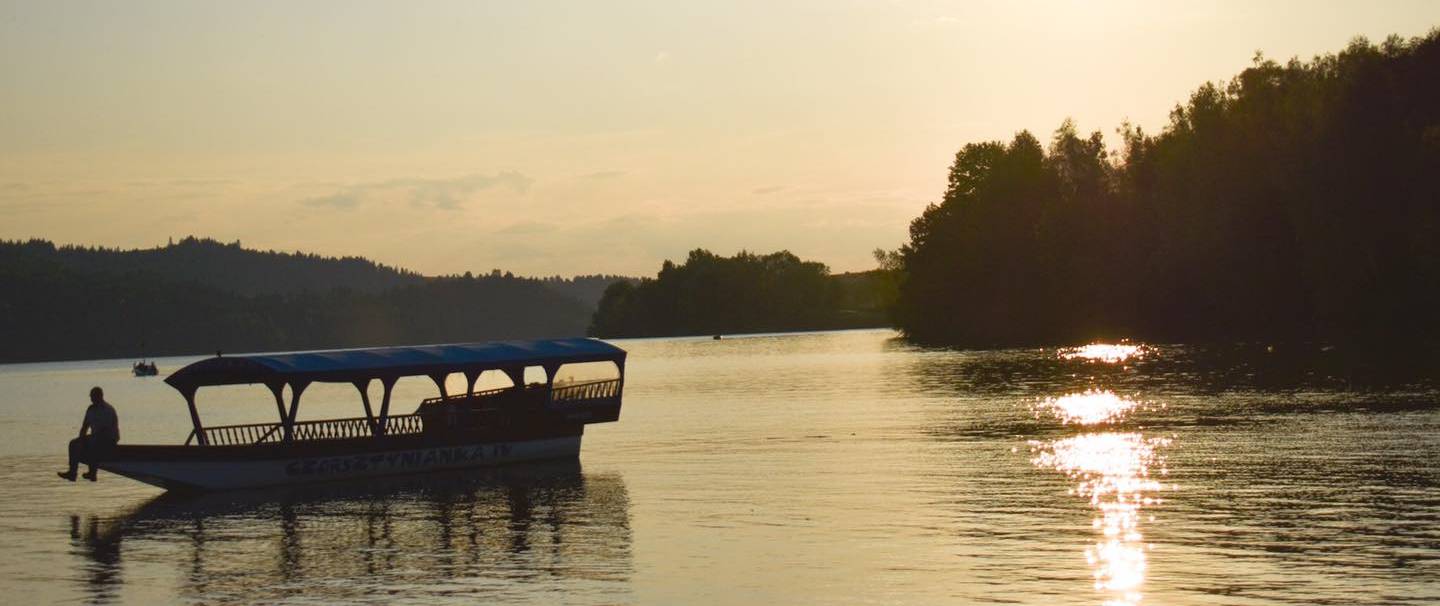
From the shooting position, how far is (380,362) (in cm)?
4928

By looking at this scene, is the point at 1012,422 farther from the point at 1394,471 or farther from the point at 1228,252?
the point at 1228,252

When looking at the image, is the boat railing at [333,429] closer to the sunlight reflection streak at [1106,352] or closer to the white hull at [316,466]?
the white hull at [316,466]

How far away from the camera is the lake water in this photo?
89.0 feet

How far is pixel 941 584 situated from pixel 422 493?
883 inches

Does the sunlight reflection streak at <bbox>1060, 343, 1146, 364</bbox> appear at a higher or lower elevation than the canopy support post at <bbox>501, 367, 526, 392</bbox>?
lower

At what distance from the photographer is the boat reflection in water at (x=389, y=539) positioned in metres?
29.2

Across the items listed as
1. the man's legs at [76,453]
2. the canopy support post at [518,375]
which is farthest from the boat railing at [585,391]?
the man's legs at [76,453]

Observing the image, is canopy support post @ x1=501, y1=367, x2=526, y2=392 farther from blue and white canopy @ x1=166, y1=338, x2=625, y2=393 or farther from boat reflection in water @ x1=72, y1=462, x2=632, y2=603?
boat reflection in water @ x1=72, y1=462, x2=632, y2=603

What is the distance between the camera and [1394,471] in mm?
38781

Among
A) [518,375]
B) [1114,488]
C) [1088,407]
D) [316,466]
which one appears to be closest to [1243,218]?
[1088,407]

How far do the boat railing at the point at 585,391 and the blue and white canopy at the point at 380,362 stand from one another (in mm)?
878

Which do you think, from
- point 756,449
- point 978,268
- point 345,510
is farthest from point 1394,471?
point 978,268

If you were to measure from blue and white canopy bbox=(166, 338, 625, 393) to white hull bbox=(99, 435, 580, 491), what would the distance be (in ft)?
7.73

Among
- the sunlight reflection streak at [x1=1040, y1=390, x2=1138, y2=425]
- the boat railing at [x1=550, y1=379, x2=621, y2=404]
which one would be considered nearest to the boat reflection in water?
the boat railing at [x1=550, y1=379, x2=621, y2=404]
